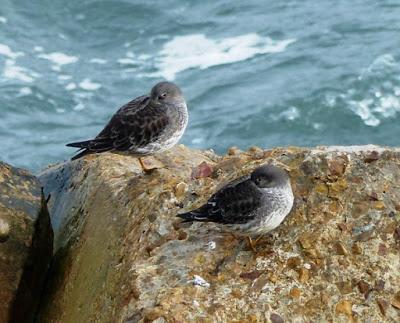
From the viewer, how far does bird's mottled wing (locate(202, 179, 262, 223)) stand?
658 cm

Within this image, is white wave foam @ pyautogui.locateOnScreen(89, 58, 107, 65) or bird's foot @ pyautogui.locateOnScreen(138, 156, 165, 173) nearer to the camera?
bird's foot @ pyautogui.locateOnScreen(138, 156, 165, 173)

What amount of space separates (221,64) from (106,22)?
17.5ft

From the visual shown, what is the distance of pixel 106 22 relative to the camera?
27422 millimetres

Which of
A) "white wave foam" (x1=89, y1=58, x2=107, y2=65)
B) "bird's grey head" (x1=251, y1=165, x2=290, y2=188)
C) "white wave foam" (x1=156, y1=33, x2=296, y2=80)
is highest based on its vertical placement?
"bird's grey head" (x1=251, y1=165, x2=290, y2=188)

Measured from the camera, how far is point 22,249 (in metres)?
7.32

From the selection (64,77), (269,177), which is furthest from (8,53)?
(269,177)

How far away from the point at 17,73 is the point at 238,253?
19.4 meters

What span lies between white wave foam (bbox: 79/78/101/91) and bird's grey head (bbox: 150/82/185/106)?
1499cm

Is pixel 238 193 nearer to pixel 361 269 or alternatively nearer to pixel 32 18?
pixel 361 269

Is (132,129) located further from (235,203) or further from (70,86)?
(70,86)

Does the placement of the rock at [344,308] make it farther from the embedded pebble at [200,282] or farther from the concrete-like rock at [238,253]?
the embedded pebble at [200,282]

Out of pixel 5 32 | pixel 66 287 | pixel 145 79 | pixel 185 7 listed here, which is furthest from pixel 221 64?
pixel 66 287

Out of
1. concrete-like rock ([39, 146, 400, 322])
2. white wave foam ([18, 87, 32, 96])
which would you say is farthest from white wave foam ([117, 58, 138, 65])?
concrete-like rock ([39, 146, 400, 322])

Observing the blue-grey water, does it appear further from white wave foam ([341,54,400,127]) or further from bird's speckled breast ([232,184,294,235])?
bird's speckled breast ([232,184,294,235])
